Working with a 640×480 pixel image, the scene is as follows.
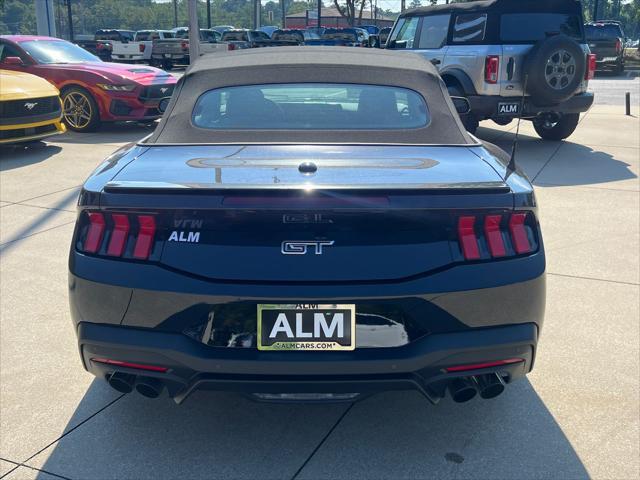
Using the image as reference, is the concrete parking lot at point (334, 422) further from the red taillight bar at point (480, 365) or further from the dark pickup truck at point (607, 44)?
the dark pickup truck at point (607, 44)

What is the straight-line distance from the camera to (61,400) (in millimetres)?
3320

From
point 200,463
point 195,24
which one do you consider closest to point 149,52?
point 195,24

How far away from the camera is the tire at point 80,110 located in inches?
442

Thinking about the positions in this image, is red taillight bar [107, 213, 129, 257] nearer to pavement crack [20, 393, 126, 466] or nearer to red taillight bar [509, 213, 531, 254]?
pavement crack [20, 393, 126, 466]

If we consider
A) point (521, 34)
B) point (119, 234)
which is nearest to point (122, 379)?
point (119, 234)

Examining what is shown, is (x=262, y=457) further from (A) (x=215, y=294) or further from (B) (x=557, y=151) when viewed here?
(B) (x=557, y=151)


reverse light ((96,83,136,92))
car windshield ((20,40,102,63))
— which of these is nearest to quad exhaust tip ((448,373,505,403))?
reverse light ((96,83,136,92))

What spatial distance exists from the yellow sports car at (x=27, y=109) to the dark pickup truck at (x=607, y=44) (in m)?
23.2

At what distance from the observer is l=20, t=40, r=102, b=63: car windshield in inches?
457

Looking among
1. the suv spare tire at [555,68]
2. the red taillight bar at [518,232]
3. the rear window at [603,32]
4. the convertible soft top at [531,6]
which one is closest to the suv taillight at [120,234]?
the red taillight bar at [518,232]

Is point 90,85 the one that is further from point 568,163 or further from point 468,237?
point 468,237

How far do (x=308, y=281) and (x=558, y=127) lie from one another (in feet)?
32.0

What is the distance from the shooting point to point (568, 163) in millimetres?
9414

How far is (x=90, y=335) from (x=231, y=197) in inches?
30.3
